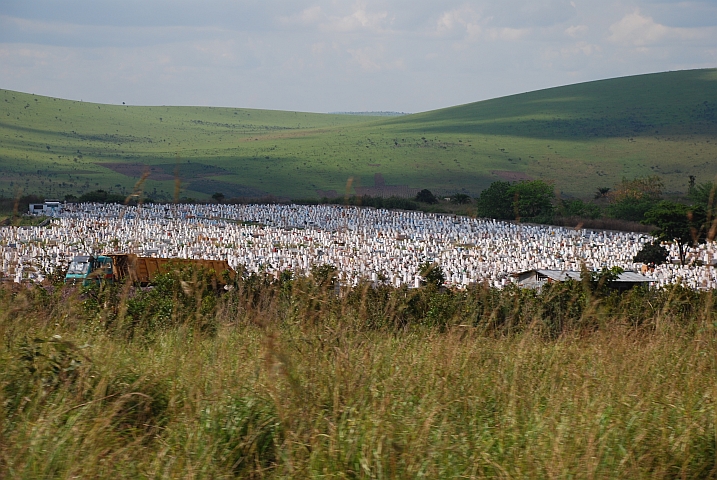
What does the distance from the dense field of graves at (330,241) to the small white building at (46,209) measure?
1.78 feet

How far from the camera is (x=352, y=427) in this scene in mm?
2977

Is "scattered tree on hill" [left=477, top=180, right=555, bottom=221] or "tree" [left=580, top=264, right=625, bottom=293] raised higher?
"scattered tree on hill" [left=477, top=180, right=555, bottom=221]

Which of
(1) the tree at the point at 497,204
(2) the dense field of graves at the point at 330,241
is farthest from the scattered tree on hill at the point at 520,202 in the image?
(2) the dense field of graves at the point at 330,241

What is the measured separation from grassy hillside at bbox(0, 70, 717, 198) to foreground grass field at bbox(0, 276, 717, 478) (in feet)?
255

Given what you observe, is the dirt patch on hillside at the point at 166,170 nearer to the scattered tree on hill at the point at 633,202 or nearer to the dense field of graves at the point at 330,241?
the scattered tree on hill at the point at 633,202

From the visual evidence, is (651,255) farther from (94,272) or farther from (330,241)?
(94,272)

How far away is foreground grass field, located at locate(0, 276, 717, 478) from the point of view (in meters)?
2.77

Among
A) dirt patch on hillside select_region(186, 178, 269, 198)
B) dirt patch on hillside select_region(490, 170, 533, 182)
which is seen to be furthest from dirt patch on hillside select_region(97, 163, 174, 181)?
dirt patch on hillside select_region(490, 170, 533, 182)

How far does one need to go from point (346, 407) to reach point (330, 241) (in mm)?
26051

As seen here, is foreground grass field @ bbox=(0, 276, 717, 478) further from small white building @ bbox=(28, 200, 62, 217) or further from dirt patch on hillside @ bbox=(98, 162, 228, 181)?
dirt patch on hillside @ bbox=(98, 162, 228, 181)

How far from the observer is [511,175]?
9788 centimetres

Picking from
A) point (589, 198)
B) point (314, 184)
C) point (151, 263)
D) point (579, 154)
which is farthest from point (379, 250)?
point (579, 154)

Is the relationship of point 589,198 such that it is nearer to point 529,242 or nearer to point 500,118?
point 529,242

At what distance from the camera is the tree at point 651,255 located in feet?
96.5
